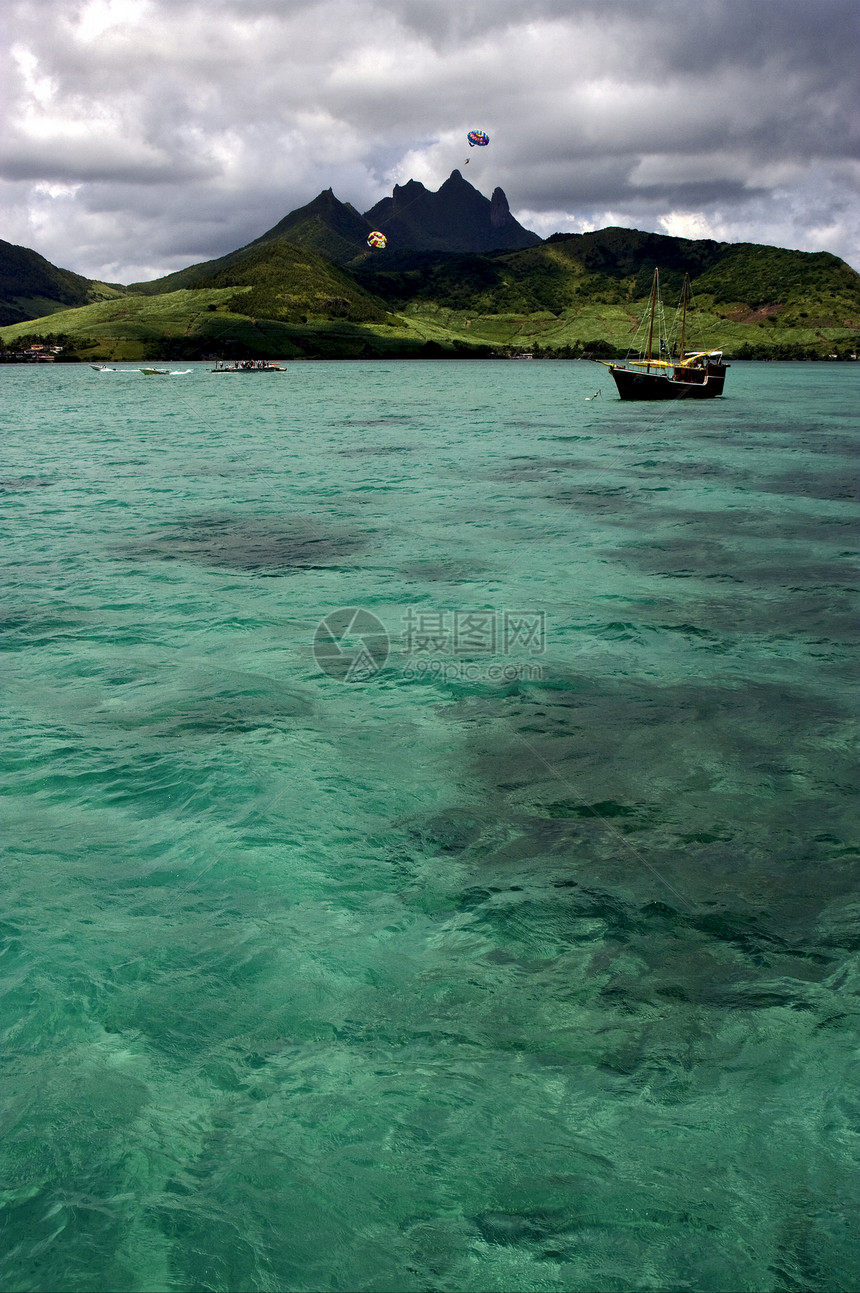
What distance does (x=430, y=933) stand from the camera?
25.0ft

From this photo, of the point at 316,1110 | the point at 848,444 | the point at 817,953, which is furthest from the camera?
the point at 848,444

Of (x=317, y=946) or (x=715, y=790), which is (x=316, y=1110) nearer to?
(x=317, y=946)

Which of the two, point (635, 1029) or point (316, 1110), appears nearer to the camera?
point (316, 1110)

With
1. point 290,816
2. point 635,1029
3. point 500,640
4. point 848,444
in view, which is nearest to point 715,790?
point 635,1029

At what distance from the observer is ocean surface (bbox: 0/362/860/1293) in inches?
200

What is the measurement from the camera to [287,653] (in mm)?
14812

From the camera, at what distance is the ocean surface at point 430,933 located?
5.08m

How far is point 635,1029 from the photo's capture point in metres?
6.39

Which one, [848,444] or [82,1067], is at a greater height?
[848,444]

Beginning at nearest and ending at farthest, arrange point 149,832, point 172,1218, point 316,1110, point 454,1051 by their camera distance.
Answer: point 172,1218 < point 316,1110 < point 454,1051 < point 149,832

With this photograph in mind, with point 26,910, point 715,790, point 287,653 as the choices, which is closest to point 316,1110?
point 26,910

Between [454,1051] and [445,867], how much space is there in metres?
2.45

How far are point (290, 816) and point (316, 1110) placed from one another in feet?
14.1

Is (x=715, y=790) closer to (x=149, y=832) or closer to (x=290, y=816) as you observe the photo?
(x=290, y=816)
